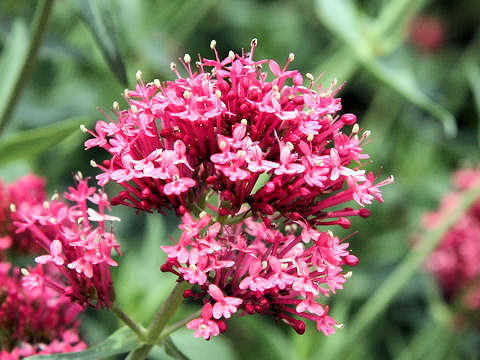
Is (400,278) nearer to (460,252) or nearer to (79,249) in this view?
(460,252)

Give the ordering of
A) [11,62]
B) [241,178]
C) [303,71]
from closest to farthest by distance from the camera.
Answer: [241,178] < [11,62] < [303,71]

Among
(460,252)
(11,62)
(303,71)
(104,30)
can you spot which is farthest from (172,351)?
(303,71)

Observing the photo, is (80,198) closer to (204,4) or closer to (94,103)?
(94,103)

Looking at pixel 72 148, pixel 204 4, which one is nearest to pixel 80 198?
pixel 72 148

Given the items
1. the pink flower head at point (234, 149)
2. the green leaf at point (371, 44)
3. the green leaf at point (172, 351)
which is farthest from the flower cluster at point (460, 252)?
the green leaf at point (172, 351)

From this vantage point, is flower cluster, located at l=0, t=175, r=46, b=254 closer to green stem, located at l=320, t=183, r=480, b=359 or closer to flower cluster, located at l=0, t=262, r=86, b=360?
flower cluster, located at l=0, t=262, r=86, b=360

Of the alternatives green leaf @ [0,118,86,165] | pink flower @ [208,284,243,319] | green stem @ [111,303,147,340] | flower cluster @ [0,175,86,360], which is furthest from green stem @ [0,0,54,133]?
pink flower @ [208,284,243,319]

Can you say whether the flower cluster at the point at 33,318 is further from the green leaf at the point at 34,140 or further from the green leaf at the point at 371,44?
the green leaf at the point at 371,44
